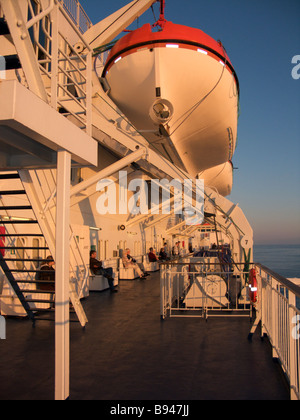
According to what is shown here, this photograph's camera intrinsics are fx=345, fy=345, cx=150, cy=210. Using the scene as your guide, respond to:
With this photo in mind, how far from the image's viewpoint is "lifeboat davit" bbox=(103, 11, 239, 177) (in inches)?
318

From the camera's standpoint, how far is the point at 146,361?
435 cm

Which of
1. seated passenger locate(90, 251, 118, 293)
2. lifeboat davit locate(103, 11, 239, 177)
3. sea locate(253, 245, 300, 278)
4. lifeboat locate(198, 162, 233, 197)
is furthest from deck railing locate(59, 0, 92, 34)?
sea locate(253, 245, 300, 278)

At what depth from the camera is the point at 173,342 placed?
517cm

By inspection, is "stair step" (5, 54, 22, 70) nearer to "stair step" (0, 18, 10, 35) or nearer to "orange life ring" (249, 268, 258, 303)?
"stair step" (0, 18, 10, 35)

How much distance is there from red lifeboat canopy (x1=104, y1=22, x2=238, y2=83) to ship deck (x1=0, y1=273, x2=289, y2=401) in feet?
20.1

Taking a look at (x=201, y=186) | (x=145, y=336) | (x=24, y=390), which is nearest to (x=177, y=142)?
(x=201, y=186)

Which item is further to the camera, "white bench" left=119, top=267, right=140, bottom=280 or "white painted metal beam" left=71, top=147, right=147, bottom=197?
"white bench" left=119, top=267, right=140, bottom=280

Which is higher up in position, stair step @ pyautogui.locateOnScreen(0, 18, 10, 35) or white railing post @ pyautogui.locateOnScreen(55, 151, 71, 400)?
stair step @ pyautogui.locateOnScreen(0, 18, 10, 35)

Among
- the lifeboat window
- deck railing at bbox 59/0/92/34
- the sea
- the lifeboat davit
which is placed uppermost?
deck railing at bbox 59/0/92/34

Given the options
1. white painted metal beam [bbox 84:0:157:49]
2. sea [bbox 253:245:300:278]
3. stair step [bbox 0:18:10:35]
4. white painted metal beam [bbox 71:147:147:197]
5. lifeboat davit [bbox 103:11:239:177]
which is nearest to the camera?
stair step [bbox 0:18:10:35]

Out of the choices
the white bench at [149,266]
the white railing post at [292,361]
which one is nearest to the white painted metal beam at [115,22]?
the white railing post at [292,361]

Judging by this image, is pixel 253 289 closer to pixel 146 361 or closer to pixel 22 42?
pixel 146 361

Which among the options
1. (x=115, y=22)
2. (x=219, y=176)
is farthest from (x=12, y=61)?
(x=219, y=176)

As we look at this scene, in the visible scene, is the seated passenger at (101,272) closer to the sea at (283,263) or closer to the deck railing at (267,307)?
the deck railing at (267,307)
